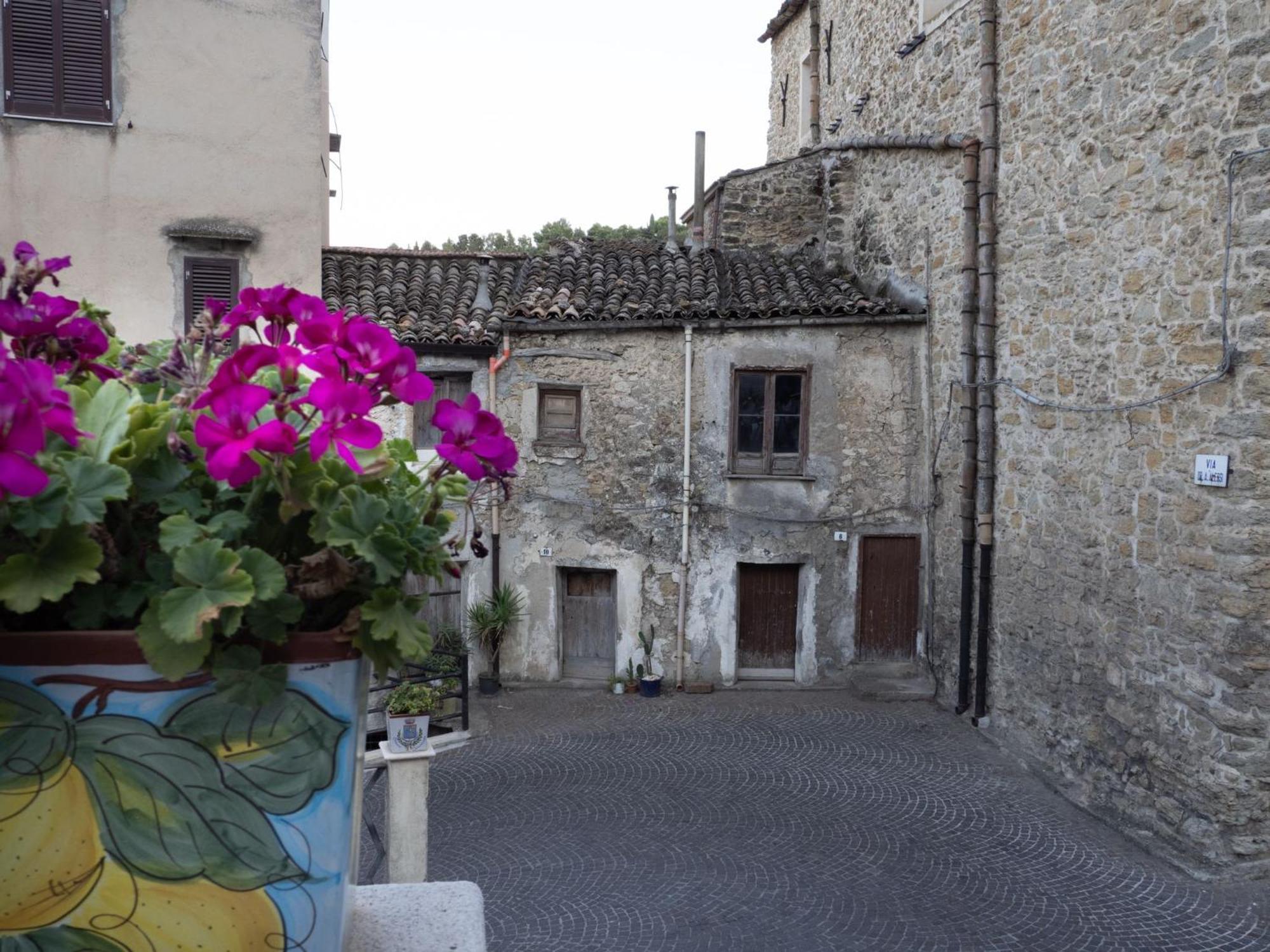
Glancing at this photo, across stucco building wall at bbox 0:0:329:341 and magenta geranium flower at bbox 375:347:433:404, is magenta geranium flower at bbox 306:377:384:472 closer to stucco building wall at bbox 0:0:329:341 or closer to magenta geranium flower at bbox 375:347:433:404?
magenta geranium flower at bbox 375:347:433:404

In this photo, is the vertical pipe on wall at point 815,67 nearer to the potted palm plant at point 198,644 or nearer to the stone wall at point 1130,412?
the stone wall at point 1130,412

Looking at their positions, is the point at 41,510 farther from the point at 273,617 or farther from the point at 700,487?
the point at 700,487

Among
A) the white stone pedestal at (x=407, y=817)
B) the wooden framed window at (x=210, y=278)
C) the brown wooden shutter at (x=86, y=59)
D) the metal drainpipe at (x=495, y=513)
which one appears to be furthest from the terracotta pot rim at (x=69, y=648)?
the metal drainpipe at (x=495, y=513)

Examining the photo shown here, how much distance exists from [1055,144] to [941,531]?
4.61 metres

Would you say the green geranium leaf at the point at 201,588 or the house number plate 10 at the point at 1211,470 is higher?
the house number plate 10 at the point at 1211,470

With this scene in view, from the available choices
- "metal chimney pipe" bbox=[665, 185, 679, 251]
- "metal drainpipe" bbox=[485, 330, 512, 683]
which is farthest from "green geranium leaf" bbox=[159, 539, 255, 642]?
"metal chimney pipe" bbox=[665, 185, 679, 251]

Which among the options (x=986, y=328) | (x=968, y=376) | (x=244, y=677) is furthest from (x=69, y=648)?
(x=968, y=376)

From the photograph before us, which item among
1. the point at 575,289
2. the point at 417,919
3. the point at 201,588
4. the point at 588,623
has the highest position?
the point at 575,289

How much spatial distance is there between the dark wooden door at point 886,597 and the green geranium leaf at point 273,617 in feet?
39.6

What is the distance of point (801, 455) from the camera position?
12.9m

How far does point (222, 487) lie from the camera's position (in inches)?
55.6

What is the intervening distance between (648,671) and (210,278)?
707cm

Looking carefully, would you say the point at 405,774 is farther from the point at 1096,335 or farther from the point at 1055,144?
the point at 1055,144

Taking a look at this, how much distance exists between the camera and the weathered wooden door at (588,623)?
13297 millimetres
